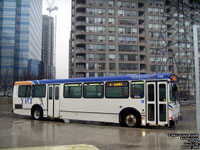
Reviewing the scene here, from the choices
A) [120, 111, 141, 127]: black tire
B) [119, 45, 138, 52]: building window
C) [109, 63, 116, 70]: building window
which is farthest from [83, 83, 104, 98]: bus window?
[119, 45, 138, 52]: building window

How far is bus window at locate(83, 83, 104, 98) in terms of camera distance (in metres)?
13.4

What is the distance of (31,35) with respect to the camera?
110 m

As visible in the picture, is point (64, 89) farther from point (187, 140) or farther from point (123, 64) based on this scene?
point (123, 64)

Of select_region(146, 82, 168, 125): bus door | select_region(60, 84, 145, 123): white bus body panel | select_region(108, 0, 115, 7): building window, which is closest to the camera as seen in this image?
select_region(146, 82, 168, 125): bus door

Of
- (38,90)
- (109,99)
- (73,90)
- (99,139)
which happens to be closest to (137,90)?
(109,99)

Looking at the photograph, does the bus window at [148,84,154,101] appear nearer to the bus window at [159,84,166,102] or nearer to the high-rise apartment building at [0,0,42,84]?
the bus window at [159,84,166,102]

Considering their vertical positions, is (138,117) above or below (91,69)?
below

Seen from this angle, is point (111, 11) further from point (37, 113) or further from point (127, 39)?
point (37, 113)

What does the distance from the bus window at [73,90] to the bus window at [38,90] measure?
2.00 meters

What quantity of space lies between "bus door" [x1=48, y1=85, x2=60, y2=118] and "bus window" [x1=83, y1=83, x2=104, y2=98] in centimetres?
238

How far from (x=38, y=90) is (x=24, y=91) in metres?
1.55

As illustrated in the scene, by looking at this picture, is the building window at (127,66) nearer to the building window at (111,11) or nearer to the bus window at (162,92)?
the building window at (111,11)

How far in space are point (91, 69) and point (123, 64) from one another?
32.0 feet

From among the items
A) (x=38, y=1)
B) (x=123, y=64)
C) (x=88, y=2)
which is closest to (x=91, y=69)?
(x=123, y=64)
